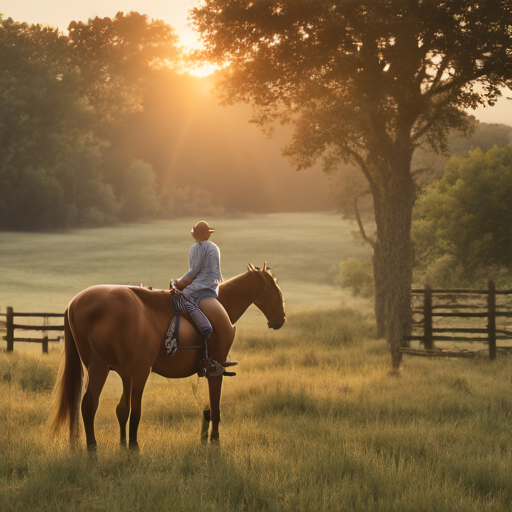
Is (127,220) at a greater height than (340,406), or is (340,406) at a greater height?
(127,220)

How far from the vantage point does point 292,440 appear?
7.65 metres

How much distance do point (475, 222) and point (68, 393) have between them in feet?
61.0

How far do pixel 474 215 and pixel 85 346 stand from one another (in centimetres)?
1858

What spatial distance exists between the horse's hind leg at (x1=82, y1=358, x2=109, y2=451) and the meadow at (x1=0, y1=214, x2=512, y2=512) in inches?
9.8

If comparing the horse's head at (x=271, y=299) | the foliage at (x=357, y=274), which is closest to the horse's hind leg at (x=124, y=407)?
the horse's head at (x=271, y=299)

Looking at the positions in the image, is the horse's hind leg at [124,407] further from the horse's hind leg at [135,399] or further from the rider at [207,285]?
the rider at [207,285]

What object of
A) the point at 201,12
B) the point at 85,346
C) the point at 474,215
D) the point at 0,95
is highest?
the point at 0,95

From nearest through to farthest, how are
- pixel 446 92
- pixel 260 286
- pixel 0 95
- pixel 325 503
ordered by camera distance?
pixel 325 503, pixel 260 286, pixel 446 92, pixel 0 95

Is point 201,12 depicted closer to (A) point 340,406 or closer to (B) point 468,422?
(A) point 340,406

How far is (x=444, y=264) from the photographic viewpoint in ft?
74.5

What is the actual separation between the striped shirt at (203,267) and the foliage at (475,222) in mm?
16995

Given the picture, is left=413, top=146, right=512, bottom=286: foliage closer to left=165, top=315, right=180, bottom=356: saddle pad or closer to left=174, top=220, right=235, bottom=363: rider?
left=174, top=220, right=235, bottom=363: rider

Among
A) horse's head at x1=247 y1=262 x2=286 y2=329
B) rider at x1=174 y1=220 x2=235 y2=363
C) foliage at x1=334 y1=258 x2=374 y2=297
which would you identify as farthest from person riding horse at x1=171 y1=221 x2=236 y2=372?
foliage at x1=334 y1=258 x2=374 y2=297

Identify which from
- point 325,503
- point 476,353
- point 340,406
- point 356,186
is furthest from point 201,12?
point 356,186
